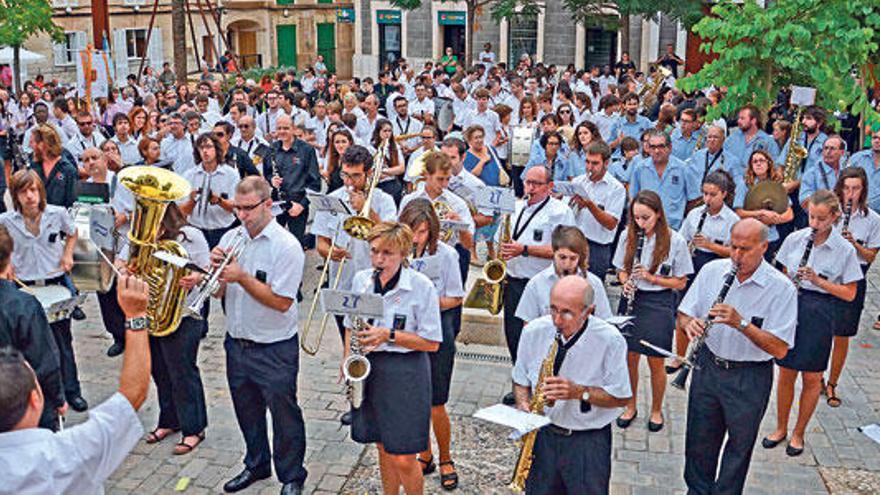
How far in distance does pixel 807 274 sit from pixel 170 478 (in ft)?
→ 15.5

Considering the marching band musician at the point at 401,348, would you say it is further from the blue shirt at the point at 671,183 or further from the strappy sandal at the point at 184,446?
the blue shirt at the point at 671,183

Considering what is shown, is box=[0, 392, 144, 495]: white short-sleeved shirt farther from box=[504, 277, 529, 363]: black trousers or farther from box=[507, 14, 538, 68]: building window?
box=[507, 14, 538, 68]: building window

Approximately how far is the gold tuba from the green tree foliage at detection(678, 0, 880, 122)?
7.30m

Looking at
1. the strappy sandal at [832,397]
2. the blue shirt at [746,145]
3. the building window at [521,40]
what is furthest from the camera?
the building window at [521,40]

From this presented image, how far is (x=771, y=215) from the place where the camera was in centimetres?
884

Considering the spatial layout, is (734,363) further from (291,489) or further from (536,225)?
(291,489)

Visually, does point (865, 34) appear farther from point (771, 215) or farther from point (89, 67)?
point (89, 67)

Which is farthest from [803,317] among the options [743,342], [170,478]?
[170,478]

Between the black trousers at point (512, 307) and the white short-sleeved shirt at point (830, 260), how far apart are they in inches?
79.5

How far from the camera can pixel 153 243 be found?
6.27 m

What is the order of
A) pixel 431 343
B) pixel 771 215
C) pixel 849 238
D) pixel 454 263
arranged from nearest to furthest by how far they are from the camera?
pixel 431 343, pixel 454 263, pixel 849 238, pixel 771 215

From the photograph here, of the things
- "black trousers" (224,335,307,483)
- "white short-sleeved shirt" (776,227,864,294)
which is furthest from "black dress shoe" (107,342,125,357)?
"white short-sleeved shirt" (776,227,864,294)

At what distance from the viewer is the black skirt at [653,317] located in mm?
7270

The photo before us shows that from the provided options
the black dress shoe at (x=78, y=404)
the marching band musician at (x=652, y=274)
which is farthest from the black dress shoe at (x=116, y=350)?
the marching band musician at (x=652, y=274)
